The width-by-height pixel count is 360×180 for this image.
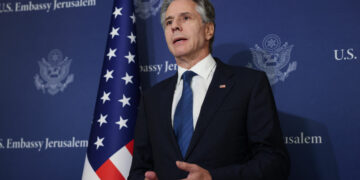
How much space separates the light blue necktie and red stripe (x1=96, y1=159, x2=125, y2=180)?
711mm

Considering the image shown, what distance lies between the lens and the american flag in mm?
2246

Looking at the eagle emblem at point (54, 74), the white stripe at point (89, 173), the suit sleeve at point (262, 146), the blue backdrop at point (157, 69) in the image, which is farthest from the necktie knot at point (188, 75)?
the eagle emblem at point (54, 74)

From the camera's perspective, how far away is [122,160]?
2246mm

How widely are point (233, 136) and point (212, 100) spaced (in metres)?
0.20

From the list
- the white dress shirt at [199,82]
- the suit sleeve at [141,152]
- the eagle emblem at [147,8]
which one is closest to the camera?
the white dress shirt at [199,82]

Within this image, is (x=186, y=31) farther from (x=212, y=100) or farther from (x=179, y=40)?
(x=212, y=100)

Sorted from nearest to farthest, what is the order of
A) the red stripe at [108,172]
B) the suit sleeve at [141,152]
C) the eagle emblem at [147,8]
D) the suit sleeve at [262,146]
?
the suit sleeve at [262,146]
the suit sleeve at [141,152]
the red stripe at [108,172]
the eagle emblem at [147,8]

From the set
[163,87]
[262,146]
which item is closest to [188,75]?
[163,87]

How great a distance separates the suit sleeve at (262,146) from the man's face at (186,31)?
1.32 ft

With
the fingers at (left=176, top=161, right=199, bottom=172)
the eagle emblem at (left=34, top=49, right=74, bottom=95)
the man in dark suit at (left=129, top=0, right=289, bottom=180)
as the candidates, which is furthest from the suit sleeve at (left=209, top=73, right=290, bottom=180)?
the eagle emblem at (left=34, top=49, right=74, bottom=95)

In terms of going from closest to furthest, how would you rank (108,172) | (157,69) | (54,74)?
(108,172)
(157,69)
(54,74)

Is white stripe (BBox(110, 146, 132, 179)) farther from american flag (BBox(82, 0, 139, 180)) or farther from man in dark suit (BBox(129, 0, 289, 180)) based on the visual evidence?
man in dark suit (BBox(129, 0, 289, 180))

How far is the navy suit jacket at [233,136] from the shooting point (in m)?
1.52

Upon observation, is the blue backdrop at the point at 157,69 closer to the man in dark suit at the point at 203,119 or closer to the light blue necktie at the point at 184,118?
the man in dark suit at the point at 203,119
